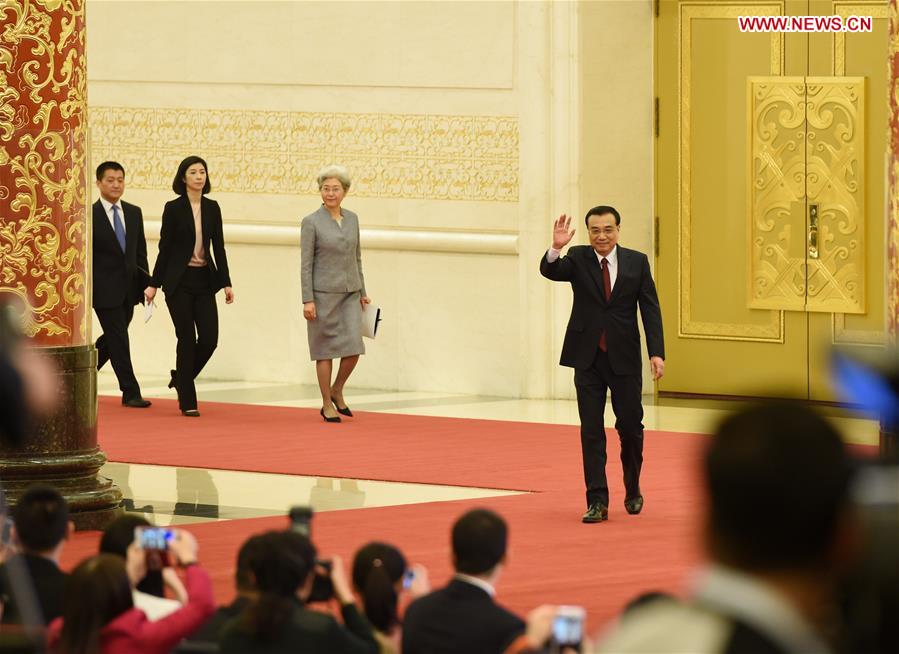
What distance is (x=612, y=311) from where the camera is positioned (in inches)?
338

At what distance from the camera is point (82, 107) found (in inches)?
323

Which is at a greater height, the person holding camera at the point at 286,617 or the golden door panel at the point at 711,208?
the golden door panel at the point at 711,208

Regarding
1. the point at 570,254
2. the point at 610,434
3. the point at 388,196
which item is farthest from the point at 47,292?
the point at 388,196

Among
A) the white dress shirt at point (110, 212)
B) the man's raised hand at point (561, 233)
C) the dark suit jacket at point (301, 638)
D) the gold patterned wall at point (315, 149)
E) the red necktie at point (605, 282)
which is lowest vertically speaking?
the dark suit jacket at point (301, 638)

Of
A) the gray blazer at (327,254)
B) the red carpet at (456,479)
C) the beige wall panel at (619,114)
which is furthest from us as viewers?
the beige wall panel at (619,114)

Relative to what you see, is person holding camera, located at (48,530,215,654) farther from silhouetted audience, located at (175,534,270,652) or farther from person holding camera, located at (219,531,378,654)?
person holding camera, located at (219,531,378,654)

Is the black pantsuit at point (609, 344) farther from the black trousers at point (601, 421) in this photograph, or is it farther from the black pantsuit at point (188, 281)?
the black pantsuit at point (188, 281)

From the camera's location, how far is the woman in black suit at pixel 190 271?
40.5ft

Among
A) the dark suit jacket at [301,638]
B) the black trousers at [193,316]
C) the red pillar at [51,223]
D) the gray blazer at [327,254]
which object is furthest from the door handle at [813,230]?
the dark suit jacket at [301,638]

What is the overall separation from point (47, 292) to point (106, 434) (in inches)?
136

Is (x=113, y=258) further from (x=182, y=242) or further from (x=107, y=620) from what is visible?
(x=107, y=620)

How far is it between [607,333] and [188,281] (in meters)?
4.57

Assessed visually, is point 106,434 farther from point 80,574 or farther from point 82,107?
point 80,574

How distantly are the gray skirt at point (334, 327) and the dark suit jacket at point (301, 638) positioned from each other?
26.5 feet
